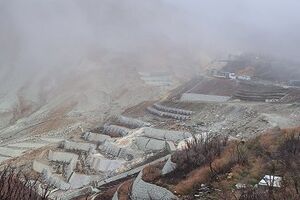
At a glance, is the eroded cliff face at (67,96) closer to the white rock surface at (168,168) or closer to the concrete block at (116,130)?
the concrete block at (116,130)

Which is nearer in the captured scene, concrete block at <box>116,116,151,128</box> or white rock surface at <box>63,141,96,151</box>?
white rock surface at <box>63,141,96,151</box>

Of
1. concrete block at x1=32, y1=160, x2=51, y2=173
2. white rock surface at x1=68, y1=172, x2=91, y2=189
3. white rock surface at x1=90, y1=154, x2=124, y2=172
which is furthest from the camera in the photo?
concrete block at x1=32, y1=160, x2=51, y2=173

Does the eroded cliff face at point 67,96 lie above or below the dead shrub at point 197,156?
below

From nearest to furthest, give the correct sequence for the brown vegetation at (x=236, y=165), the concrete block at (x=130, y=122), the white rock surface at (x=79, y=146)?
the brown vegetation at (x=236, y=165), the white rock surface at (x=79, y=146), the concrete block at (x=130, y=122)

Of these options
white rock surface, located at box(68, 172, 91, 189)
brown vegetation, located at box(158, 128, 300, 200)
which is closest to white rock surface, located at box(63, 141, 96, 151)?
white rock surface, located at box(68, 172, 91, 189)

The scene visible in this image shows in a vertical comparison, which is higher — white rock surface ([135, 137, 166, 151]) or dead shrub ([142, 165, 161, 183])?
dead shrub ([142, 165, 161, 183])

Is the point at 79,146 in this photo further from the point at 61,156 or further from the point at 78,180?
the point at 78,180

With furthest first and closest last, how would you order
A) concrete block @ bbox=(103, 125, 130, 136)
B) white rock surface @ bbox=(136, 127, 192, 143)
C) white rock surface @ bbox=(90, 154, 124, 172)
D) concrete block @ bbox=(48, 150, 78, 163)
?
concrete block @ bbox=(103, 125, 130, 136)
concrete block @ bbox=(48, 150, 78, 163)
white rock surface @ bbox=(136, 127, 192, 143)
white rock surface @ bbox=(90, 154, 124, 172)

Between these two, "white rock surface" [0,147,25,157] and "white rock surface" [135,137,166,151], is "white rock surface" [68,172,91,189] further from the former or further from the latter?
"white rock surface" [0,147,25,157]

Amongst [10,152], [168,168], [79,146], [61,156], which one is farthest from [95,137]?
[168,168]

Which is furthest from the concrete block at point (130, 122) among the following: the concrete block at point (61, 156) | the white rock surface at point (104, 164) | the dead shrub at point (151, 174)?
the dead shrub at point (151, 174)

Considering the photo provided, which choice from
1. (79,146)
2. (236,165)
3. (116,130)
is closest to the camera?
(236,165)

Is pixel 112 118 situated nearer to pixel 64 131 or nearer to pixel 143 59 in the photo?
pixel 64 131
